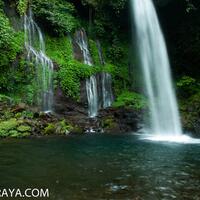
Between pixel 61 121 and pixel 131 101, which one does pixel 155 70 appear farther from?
pixel 61 121

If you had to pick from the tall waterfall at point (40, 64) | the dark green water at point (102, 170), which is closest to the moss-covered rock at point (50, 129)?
the tall waterfall at point (40, 64)

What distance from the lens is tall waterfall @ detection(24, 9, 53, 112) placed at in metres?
Answer: 19.5

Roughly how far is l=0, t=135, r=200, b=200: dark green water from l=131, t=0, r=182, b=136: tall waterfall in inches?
284

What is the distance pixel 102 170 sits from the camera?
9000mm

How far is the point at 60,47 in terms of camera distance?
2256cm

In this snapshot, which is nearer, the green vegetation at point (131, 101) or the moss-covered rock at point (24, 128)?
the moss-covered rock at point (24, 128)

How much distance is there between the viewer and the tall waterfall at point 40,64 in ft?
64.1

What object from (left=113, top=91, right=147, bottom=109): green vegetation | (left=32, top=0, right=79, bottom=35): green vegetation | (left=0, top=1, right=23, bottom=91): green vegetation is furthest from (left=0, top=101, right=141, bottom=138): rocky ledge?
(left=32, top=0, right=79, bottom=35): green vegetation

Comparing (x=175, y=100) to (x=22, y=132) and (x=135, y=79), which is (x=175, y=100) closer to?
(x=135, y=79)

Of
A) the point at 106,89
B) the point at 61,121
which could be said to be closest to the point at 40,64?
the point at 61,121

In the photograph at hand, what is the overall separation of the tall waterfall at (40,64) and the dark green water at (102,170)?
6.07 meters

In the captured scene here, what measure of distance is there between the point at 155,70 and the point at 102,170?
15.1 metres

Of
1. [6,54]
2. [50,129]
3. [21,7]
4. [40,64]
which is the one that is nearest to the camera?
[50,129]

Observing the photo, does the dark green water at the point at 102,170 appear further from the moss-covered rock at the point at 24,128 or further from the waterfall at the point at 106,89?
the waterfall at the point at 106,89
